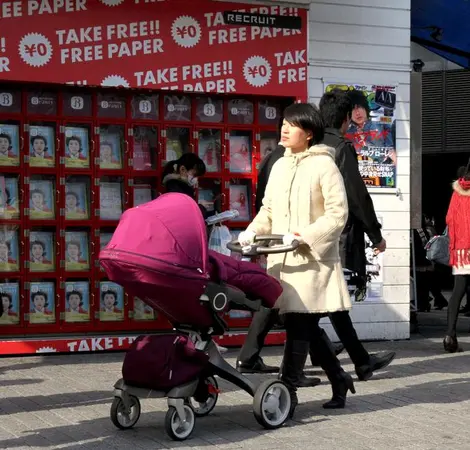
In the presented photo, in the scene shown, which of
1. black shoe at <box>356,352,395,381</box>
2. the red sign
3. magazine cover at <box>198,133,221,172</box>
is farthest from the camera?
magazine cover at <box>198,133,221,172</box>

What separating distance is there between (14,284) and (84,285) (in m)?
Result: 0.65

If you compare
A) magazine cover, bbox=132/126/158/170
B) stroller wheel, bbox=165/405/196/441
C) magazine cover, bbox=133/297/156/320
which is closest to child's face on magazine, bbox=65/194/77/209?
magazine cover, bbox=132/126/158/170

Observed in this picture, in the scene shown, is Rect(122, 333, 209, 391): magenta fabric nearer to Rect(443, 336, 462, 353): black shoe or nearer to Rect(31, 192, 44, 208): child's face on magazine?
Rect(31, 192, 44, 208): child's face on magazine

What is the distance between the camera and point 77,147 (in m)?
10.3

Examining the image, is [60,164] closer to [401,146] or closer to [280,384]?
[401,146]

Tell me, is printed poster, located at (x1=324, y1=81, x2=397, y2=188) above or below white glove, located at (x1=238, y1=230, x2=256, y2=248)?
above

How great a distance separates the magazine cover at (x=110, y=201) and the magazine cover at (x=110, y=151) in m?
0.18

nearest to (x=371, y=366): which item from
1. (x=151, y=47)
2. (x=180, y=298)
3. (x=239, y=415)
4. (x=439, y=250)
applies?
(x=239, y=415)

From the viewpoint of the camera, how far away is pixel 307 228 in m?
6.61

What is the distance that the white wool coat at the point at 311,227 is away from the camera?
6680 mm

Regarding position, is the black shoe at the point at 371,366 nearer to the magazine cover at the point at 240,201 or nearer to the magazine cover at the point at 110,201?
the magazine cover at the point at 240,201

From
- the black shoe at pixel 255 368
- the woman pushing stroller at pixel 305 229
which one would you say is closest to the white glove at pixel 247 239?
the woman pushing stroller at pixel 305 229

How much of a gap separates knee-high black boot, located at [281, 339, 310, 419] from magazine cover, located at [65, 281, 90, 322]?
12.7 ft

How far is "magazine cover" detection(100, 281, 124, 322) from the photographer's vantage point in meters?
10.4
